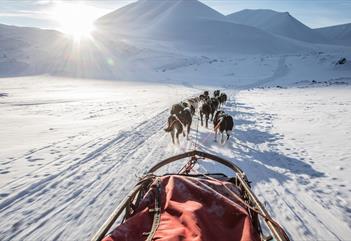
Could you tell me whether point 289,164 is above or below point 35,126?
above

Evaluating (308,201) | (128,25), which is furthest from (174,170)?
(128,25)

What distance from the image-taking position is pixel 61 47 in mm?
75188

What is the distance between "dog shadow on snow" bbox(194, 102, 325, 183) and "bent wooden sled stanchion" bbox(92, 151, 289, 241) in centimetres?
351

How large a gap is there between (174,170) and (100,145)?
3.22 metres

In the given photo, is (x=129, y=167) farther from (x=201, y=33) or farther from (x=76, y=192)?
(x=201, y=33)

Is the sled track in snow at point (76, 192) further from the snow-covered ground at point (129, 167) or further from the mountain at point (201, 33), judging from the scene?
the mountain at point (201, 33)

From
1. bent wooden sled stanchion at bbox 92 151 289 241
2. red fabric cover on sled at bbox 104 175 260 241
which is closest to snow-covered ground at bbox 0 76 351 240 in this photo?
bent wooden sled stanchion at bbox 92 151 289 241

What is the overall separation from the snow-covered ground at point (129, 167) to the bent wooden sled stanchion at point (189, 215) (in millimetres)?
1697

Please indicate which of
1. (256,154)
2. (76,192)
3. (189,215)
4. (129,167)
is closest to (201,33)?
(256,154)

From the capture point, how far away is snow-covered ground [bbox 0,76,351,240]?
4.70 metres

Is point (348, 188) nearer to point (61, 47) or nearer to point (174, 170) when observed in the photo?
point (174, 170)

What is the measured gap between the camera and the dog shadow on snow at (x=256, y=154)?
694 cm

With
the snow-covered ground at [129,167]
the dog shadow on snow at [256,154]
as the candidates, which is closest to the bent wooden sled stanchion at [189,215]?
the snow-covered ground at [129,167]

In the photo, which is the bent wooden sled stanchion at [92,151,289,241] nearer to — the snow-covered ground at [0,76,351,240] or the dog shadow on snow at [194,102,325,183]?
the snow-covered ground at [0,76,351,240]
